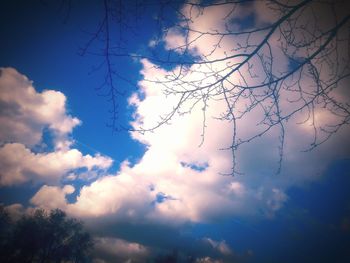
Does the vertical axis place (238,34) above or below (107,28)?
above

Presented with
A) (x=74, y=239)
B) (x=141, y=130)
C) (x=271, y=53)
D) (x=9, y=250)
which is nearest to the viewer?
(x=141, y=130)

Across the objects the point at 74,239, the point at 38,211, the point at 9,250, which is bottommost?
the point at 9,250

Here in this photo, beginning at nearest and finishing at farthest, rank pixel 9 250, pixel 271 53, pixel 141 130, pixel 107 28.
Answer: pixel 107 28 → pixel 141 130 → pixel 271 53 → pixel 9 250

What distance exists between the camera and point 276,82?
3420mm

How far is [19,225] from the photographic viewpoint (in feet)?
117

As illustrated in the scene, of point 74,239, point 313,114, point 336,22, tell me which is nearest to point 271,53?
point 336,22

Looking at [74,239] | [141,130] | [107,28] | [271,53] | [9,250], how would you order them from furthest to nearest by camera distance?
1. [74,239]
2. [9,250]
3. [271,53]
4. [141,130]
5. [107,28]

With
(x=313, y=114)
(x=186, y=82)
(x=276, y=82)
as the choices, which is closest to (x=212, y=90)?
(x=186, y=82)

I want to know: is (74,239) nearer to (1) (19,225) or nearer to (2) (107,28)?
(1) (19,225)

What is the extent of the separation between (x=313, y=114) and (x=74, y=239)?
41797 mm

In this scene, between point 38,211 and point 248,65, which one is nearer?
point 248,65

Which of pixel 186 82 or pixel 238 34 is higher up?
pixel 238 34

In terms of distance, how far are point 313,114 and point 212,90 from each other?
4.77 feet

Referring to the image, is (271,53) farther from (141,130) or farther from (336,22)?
(141,130)
